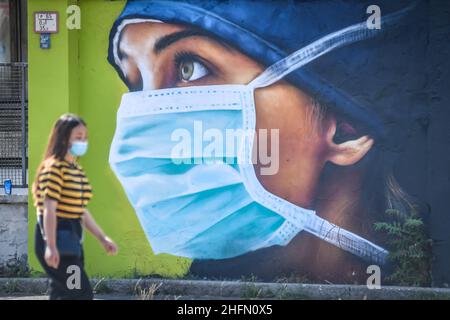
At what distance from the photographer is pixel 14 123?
9.64 metres

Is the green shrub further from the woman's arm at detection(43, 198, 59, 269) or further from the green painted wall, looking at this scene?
the woman's arm at detection(43, 198, 59, 269)

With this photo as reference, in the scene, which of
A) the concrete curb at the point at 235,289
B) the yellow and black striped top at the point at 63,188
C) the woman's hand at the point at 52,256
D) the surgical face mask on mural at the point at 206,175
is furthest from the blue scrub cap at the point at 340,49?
the woman's hand at the point at 52,256

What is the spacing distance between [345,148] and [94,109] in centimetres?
291

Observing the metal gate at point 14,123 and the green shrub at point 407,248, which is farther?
the metal gate at point 14,123

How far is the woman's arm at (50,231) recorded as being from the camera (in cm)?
552

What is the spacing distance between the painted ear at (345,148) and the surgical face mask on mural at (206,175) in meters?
0.67

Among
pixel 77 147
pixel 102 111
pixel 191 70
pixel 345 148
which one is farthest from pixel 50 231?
pixel 345 148

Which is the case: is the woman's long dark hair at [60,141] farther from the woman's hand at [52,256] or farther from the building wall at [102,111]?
the building wall at [102,111]

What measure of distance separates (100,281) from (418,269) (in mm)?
3528

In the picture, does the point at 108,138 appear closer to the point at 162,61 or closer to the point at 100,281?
the point at 162,61

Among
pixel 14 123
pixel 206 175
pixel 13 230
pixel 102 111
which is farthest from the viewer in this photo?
pixel 14 123

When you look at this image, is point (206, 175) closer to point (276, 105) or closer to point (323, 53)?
point (276, 105)
